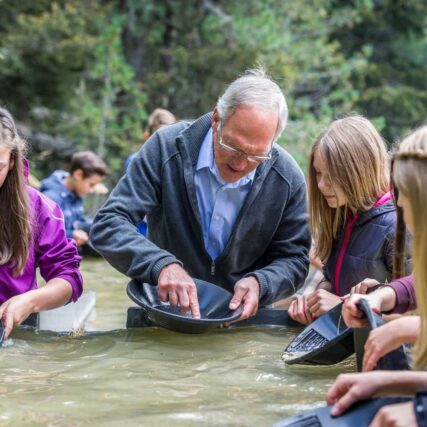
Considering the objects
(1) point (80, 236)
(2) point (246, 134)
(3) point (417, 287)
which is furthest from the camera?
(1) point (80, 236)

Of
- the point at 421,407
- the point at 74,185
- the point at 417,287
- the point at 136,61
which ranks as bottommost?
the point at 421,407

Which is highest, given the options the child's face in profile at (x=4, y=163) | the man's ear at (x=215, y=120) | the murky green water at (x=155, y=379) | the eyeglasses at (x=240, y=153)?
the man's ear at (x=215, y=120)

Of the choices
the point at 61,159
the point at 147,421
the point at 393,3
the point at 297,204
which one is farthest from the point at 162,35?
the point at 147,421

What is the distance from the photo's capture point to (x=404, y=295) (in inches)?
116

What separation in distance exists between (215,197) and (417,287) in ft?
5.73

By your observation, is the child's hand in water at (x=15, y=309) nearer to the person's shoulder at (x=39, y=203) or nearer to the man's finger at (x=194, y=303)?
the person's shoulder at (x=39, y=203)

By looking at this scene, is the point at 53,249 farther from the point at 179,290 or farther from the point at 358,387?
the point at 358,387

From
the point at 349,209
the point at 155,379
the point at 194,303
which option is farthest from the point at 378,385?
the point at 349,209

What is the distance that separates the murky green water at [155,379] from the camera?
98.3 inches

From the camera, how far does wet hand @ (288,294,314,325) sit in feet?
11.7

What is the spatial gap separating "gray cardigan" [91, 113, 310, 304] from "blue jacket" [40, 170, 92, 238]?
421 cm

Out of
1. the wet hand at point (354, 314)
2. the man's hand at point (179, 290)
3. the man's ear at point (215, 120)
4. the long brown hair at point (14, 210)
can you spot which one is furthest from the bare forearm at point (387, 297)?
the long brown hair at point (14, 210)

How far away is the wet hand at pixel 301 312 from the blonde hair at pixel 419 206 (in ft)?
4.60

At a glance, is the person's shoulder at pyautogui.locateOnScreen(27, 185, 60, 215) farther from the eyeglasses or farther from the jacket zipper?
the jacket zipper
